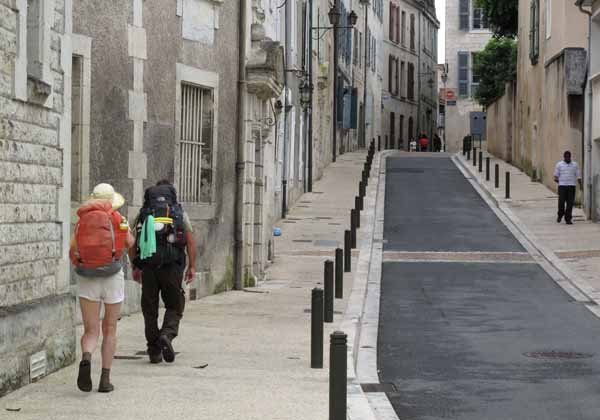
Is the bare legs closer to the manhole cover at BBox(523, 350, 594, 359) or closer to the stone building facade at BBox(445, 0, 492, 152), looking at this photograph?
the manhole cover at BBox(523, 350, 594, 359)

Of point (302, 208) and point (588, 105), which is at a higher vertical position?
point (588, 105)

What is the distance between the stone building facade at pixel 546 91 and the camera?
33375mm

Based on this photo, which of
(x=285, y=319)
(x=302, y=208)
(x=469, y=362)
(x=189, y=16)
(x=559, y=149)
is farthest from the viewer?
(x=559, y=149)

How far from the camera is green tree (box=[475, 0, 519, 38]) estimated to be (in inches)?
1973

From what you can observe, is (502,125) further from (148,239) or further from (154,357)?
(148,239)

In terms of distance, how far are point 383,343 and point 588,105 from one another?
18917 millimetres

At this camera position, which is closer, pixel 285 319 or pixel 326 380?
pixel 326 380

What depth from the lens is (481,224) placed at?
29.0 metres

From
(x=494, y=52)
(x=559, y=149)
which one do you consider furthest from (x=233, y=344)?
(x=494, y=52)

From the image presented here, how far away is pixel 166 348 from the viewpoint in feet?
34.7

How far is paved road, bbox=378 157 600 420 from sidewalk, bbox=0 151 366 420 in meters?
0.81

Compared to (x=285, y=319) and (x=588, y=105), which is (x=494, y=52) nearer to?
(x=588, y=105)

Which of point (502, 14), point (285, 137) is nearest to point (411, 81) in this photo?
point (502, 14)

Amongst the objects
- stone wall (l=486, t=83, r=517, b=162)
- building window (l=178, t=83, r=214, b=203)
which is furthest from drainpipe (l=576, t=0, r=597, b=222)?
stone wall (l=486, t=83, r=517, b=162)
